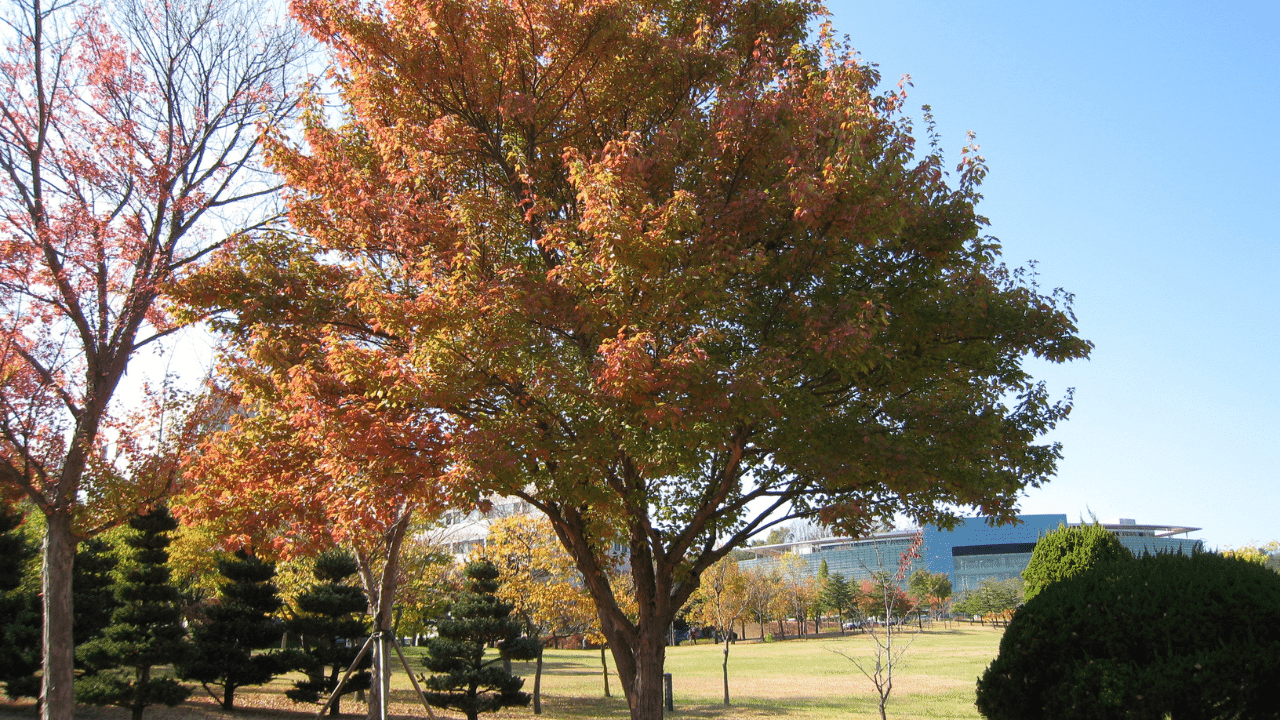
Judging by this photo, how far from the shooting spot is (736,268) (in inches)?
269

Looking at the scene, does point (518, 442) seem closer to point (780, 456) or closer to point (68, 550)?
point (780, 456)

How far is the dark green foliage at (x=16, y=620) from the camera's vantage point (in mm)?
16781

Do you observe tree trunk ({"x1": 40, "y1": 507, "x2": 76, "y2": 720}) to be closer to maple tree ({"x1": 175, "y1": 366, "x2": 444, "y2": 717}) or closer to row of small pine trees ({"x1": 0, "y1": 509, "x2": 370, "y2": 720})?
maple tree ({"x1": 175, "y1": 366, "x2": 444, "y2": 717})

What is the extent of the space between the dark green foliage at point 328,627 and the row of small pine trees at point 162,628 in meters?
0.03

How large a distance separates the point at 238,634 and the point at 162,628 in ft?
5.27

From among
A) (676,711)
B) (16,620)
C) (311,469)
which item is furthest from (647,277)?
(16,620)

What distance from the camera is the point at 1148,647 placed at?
6.43m

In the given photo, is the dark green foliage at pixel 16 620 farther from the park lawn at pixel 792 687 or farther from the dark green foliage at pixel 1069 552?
the dark green foliage at pixel 1069 552

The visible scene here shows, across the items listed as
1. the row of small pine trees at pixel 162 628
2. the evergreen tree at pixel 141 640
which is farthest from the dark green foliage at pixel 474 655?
the evergreen tree at pixel 141 640

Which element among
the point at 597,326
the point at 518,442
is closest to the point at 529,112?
the point at 597,326

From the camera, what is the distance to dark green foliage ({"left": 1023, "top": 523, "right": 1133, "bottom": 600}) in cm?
1218

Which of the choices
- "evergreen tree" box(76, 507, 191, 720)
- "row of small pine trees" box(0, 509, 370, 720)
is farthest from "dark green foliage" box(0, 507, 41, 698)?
"evergreen tree" box(76, 507, 191, 720)

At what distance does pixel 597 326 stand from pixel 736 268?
139 cm

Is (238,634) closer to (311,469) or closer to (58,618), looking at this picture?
(58,618)
